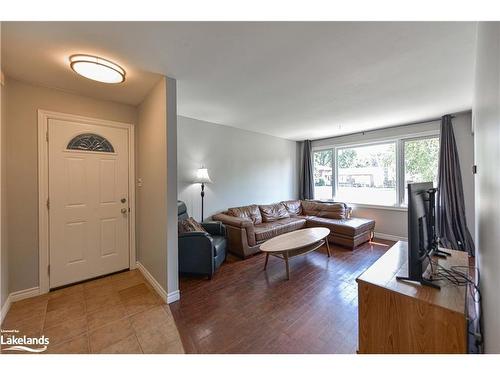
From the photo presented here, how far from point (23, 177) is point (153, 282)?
1.78 m

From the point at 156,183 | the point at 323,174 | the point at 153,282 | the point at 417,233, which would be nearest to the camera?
the point at 417,233

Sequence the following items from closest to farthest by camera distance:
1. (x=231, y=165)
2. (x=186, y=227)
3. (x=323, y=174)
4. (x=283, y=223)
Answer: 1. (x=186, y=227)
2. (x=283, y=223)
3. (x=231, y=165)
4. (x=323, y=174)

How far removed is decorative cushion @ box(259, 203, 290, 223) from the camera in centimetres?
428

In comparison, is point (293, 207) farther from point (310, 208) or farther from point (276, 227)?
point (276, 227)

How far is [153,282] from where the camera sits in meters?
2.40

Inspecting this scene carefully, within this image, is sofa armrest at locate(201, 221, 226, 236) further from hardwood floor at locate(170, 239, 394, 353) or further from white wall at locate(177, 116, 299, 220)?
white wall at locate(177, 116, 299, 220)

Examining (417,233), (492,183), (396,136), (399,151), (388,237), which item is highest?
(396,136)

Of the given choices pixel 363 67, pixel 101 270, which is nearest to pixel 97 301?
pixel 101 270

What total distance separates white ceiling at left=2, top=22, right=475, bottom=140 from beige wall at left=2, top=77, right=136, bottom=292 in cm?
18

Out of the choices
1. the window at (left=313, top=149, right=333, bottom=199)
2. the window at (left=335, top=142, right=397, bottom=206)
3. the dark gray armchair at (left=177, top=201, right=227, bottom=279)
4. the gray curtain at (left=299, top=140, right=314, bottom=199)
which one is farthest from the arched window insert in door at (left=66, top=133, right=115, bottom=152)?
the window at (left=335, top=142, right=397, bottom=206)

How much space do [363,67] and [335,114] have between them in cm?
148

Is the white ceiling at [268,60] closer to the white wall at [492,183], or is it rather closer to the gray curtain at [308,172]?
the white wall at [492,183]

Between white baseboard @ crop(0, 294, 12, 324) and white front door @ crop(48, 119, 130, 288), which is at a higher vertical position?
white front door @ crop(48, 119, 130, 288)

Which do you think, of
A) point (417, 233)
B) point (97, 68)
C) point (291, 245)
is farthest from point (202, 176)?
point (417, 233)
